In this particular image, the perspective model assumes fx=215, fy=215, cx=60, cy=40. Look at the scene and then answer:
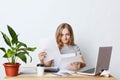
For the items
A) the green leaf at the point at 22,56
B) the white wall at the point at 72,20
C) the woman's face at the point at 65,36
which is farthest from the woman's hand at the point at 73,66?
the white wall at the point at 72,20

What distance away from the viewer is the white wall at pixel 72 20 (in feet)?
8.72

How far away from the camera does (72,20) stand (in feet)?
8.96

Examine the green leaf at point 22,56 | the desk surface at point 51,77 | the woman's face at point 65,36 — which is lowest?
the desk surface at point 51,77

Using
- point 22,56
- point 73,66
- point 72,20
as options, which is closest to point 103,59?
point 73,66

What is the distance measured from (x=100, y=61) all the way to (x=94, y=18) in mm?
953

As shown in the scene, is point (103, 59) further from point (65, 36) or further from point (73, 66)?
point (65, 36)

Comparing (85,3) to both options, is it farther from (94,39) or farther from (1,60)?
(1,60)

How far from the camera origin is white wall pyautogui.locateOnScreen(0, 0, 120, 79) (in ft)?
8.72

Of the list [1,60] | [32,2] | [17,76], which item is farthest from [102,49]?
[1,60]

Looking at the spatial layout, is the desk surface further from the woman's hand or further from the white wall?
the white wall

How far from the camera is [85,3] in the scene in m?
2.76

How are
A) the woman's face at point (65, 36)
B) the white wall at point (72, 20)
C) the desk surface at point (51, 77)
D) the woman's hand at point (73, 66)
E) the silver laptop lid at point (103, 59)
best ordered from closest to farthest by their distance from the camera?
the desk surface at point (51, 77) → the silver laptop lid at point (103, 59) → the woman's hand at point (73, 66) → the woman's face at point (65, 36) → the white wall at point (72, 20)

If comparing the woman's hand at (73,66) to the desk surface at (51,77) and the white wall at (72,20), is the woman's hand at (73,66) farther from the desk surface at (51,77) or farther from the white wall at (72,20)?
the white wall at (72,20)

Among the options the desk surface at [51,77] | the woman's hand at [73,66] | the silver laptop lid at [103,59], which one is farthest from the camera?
the woman's hand at [73,66]
